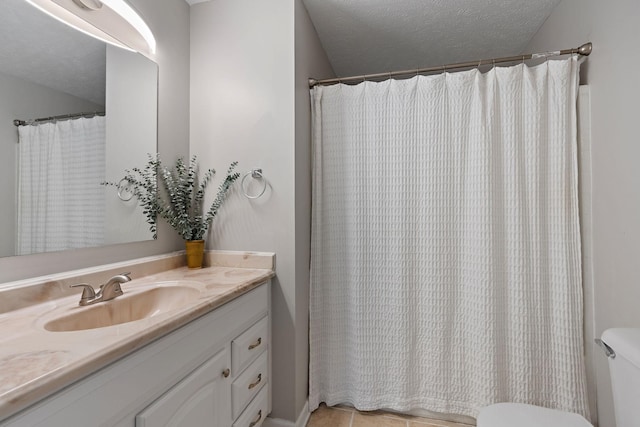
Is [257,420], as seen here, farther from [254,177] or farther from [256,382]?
[254,177]

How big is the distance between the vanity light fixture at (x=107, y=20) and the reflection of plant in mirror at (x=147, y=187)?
1.76 feet

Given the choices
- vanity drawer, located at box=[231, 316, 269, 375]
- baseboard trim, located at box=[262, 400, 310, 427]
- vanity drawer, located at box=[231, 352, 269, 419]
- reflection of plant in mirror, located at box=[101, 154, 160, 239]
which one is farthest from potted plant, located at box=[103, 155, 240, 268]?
baseboard trim, located at box=[262, 400, 310, 427]

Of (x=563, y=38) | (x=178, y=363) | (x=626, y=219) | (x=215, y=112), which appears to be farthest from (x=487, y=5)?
(x=178, y=363)

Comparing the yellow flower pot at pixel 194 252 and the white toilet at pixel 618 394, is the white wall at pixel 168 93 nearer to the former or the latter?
the yellow flower pot at pixel 194 252

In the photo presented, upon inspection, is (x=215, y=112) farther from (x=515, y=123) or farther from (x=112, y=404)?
(x=515, y=123)

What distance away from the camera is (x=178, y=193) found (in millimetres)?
1558

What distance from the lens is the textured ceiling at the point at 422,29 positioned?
171 cm

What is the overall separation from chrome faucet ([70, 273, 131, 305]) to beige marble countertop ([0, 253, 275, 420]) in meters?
0.04

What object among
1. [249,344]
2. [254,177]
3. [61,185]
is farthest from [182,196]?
[249,344]

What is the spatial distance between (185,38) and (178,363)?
174cm

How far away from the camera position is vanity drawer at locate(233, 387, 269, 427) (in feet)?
3.95

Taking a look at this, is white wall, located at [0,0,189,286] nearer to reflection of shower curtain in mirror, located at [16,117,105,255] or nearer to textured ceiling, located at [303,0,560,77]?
reflection of shower curtain in mirror, located at [16,117,105,255]

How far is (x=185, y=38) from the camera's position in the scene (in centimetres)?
169

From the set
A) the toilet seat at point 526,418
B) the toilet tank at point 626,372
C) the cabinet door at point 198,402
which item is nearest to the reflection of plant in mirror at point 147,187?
the cabinet door at point 198,402
